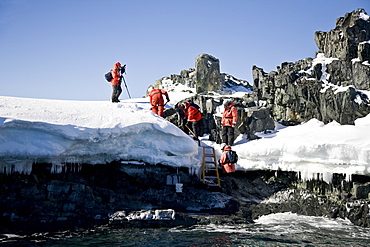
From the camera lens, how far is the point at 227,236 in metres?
9.45

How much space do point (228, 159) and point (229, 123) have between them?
1.93 meters

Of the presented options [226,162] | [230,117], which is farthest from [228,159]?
[230,117]

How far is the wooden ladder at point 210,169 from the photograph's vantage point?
1331 centimetres

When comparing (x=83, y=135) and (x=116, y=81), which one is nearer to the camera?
(x=83, y=135)

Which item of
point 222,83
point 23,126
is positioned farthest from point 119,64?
point 222,83

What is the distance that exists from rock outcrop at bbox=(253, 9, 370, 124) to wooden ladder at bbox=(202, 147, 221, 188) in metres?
4.88

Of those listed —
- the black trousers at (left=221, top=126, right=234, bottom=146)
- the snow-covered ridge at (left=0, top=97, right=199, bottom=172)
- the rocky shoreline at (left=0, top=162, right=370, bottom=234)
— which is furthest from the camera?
the black trousers at (left=221, top=126, right=234, bottom=146)

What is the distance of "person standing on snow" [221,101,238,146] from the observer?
14.8 m

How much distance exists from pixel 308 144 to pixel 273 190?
2.12 meters

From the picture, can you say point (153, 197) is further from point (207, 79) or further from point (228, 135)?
point (207, 79)

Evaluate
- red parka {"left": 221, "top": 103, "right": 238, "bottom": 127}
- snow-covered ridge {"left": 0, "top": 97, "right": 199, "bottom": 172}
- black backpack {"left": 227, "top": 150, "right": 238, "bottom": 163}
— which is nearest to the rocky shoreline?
snow-covered ridge {"left": 0, "top": 97, "right": 199, "bottom": 172}

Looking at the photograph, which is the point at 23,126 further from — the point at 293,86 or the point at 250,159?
the point at 293,86

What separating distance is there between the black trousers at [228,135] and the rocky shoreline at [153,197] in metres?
1.37

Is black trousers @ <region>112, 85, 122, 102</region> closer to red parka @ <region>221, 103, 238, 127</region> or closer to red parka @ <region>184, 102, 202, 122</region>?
red parka @ <region>184, 102, 202, 122</region>
